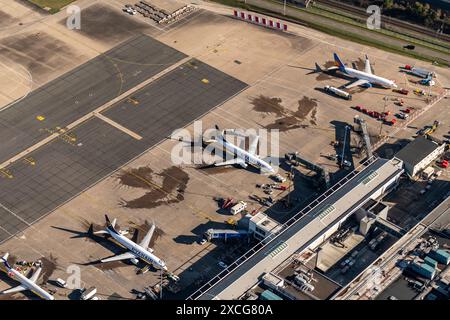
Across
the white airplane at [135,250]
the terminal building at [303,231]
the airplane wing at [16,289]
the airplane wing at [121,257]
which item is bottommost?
the airplane wing at [16,289]

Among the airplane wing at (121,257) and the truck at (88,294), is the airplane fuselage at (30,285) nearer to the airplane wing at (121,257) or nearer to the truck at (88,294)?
the truck at (88,294)

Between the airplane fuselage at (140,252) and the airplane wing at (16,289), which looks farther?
the airplane fuselage at (140,252)

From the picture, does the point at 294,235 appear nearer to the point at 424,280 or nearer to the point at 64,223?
the point at 424,280

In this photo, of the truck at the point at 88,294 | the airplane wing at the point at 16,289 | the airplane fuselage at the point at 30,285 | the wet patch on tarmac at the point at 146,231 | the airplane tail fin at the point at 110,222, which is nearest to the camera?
the airplane fuselage at the point at 30,285

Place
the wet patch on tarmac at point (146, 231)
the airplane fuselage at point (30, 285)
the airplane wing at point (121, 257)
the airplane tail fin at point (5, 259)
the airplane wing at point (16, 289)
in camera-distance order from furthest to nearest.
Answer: the wet patch on tarmac at point (146, 231)
the airplane wing at point (121, 257)
the airplane tail fin at point (5, 259)
the airplane wing at point (16, 289)
the airplane fuselage at point (30, 285)

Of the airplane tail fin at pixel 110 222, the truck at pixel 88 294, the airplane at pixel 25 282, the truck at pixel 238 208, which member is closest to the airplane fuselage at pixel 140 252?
the airplane tail fin at pixel 110 222

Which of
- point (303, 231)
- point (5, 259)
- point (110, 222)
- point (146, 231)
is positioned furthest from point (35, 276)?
point (303, 231)
